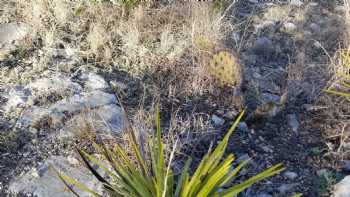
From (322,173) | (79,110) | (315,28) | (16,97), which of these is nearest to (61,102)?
(79,110)

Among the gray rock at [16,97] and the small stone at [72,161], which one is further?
the gray rock at [16,97]

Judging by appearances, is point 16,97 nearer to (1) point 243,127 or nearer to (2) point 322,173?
(1) point 243,127

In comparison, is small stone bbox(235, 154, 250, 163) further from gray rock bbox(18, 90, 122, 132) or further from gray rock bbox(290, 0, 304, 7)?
gray rock bbox(290, 0, 304, 7)

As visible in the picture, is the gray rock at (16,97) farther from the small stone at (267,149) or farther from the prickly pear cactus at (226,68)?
the small stone at (267,149)

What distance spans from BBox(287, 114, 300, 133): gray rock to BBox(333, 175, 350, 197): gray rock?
0.73m

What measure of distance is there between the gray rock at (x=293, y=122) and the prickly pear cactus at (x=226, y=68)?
496mm

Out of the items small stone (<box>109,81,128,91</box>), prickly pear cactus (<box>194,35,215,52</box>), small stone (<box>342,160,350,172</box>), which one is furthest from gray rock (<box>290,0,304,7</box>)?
small stone (<box>342,160,350,172</box>)

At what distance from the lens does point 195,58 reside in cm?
404

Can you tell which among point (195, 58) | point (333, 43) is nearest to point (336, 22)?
point (333, 43)

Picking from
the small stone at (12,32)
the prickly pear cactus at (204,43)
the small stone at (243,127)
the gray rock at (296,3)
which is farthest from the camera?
the gray rock at (296,3)

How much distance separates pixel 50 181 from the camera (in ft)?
9.40

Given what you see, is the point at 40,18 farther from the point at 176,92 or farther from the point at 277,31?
the point at 277,31

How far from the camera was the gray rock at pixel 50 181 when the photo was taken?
9.18 feet

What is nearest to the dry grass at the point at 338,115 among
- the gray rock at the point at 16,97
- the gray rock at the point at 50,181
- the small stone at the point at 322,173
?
the small stone at the point at 322,173
